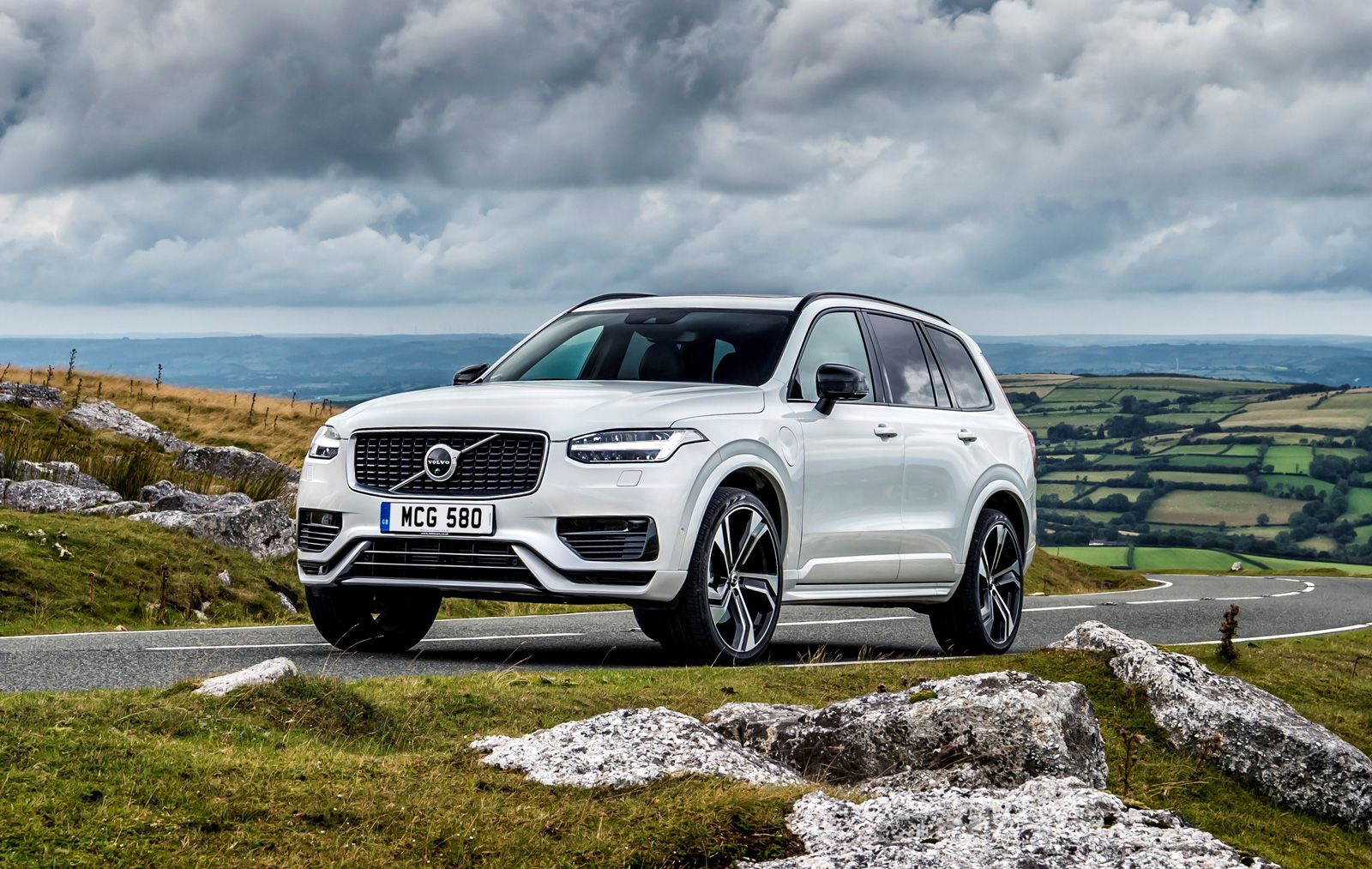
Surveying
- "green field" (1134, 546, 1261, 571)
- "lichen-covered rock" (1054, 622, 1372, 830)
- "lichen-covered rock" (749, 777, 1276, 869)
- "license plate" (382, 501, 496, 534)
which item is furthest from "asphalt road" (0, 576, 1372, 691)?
"green field" (1134, 546, 1261, 571)

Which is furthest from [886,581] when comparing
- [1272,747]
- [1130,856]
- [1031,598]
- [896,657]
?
[1031,598]

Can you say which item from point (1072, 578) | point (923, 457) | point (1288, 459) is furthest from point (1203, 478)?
point (923, 457)

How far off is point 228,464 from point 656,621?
18782mm

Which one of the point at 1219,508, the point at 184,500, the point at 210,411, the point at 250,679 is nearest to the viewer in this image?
the point at 250,679

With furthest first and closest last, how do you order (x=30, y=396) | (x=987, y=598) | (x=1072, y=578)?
(x=1072, y=578) → (x=30, y=396) → (x=987, y=598)

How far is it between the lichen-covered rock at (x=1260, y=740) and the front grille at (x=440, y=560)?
3.40m

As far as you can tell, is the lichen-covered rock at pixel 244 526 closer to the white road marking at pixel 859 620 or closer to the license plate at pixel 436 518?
the white road marking at pixel 859 620

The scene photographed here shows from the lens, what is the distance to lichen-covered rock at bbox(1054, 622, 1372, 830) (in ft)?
24.8

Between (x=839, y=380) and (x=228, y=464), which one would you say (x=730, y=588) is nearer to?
(x=839, y=380)

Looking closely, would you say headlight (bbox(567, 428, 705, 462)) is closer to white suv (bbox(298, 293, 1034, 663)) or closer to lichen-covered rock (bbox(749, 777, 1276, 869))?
white suv (bbox(298, 293, 1034, 663))

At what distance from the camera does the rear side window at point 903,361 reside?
10.7 metres

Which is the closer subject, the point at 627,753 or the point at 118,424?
the point at 627,753

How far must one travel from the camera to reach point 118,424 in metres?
31.4

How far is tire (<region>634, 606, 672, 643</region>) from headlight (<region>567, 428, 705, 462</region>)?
0.92 m
